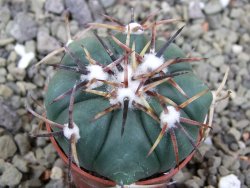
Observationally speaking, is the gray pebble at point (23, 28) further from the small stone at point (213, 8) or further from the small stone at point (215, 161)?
the small stone at point (215, 161)

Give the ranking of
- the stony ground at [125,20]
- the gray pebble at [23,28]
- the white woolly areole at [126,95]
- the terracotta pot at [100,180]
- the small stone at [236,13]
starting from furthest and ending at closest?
the small stone at [236,13]
the gray pebble at [23,28]
the stony ground at [125,20]
the terracotta pot at [100,180]
the white woolly areole at [126,95]

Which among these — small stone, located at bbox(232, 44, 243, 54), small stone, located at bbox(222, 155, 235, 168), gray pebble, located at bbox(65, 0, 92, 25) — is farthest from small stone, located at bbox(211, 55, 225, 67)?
gray pebble, located at bbox(65, 0, 92, 25)

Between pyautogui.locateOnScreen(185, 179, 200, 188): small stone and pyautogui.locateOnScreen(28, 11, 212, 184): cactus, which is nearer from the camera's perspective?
pyautogui.locateOnScreen(28, 11, 212, 184): cactus

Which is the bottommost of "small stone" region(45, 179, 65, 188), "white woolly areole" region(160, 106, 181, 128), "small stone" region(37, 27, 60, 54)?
"small stone" region(45, 179, 65, 188)

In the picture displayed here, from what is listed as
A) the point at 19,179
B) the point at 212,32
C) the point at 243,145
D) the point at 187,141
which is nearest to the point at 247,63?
the point at 212,32

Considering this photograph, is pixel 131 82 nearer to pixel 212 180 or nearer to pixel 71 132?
pixel 71 132

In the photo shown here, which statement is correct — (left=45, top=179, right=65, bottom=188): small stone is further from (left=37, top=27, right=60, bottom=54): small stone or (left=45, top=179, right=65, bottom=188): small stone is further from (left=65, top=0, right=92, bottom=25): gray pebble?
(left=65, top=0, right=92, bottom=25): gray pebble

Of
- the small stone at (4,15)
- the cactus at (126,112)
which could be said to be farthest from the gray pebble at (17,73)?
the cactus at (126,112)
